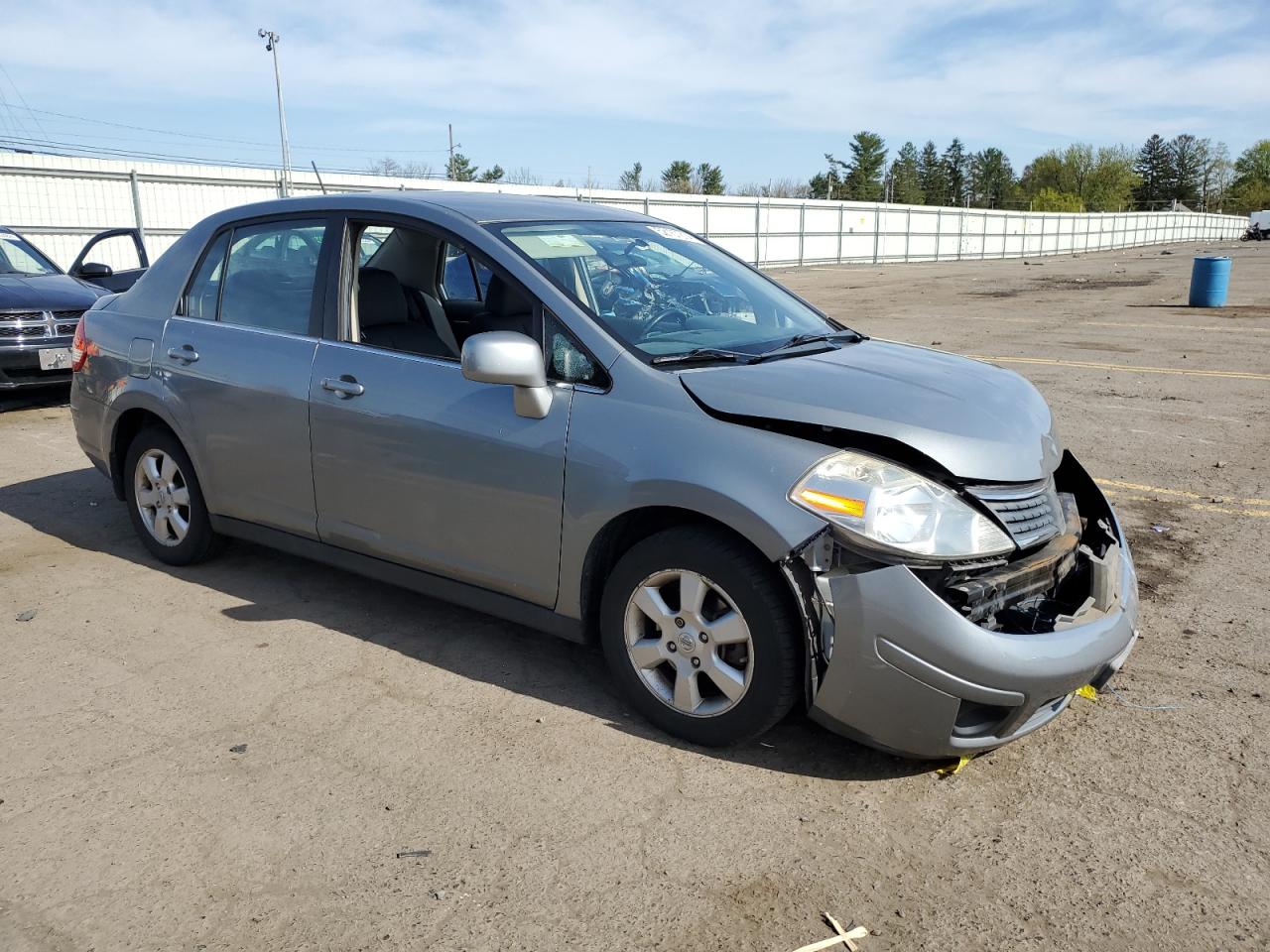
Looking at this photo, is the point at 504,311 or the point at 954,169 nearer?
the point at 504,311

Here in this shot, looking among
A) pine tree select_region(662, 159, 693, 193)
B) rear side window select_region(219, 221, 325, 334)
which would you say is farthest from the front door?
pine tree select_region(662, 159, 693, 193)

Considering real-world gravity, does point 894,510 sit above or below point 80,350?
below

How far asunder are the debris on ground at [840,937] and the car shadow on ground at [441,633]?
0.70 metres

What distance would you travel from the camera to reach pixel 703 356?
11.5 ft

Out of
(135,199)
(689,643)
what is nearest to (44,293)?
(689,643)


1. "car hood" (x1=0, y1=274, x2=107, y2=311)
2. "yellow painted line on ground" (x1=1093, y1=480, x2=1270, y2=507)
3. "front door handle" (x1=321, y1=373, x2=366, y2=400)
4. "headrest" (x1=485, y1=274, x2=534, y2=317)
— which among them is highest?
"headrest" (x1=485, y1=274, x2=534, y2=317)

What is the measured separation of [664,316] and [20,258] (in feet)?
29.5

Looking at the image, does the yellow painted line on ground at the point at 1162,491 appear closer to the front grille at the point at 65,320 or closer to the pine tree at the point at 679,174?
the front grille at the point at 65,320

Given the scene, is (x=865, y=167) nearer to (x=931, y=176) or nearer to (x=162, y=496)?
(x=931, y=176)

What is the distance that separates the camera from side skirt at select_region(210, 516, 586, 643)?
12.0 feet

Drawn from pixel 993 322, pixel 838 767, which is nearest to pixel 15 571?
pixel 838 767

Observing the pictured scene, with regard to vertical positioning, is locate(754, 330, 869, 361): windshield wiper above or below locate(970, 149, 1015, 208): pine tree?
below

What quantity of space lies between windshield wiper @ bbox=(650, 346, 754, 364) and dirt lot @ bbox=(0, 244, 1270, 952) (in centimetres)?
123

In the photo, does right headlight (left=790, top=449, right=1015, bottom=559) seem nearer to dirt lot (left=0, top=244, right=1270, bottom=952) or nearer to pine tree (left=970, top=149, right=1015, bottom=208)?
dirt lot (left=0, top=244, right=1270, bottom=952)
